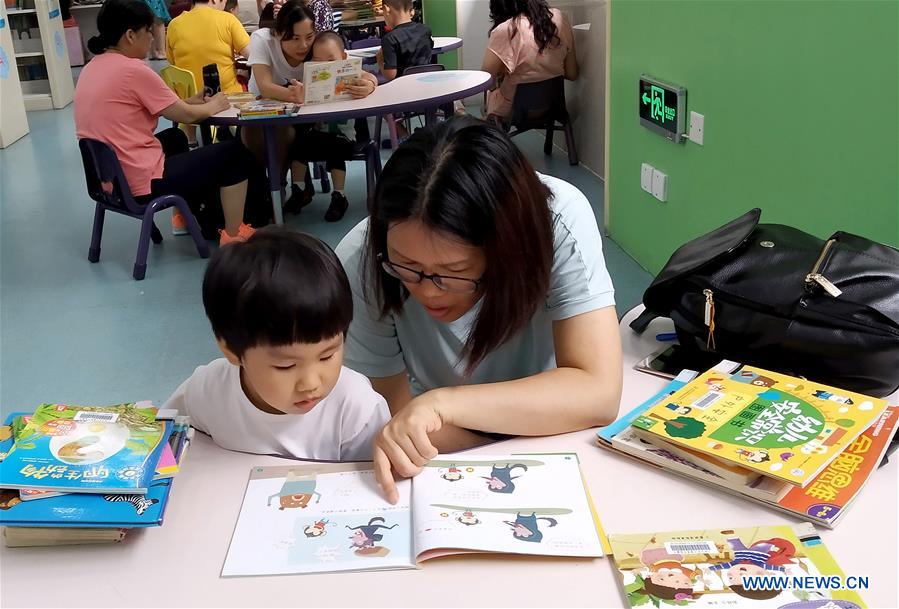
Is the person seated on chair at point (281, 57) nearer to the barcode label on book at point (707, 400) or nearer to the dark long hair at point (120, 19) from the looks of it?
the dark long hair at point (120, 19)

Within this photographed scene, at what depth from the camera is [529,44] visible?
18.0ft

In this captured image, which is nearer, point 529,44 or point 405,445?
point 405,445

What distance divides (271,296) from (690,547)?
25.6 inches

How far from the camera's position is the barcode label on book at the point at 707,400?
1.32 metres

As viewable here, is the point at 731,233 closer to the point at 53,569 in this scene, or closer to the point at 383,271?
the point at 383,271

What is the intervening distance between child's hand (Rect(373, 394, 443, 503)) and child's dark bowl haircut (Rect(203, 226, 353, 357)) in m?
0.17

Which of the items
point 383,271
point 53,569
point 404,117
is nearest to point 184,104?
point 404,117

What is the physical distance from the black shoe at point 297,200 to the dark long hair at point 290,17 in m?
0.90

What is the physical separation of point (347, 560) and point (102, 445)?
412 millimetres

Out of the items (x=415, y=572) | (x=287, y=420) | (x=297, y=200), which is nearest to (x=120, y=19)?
(x=297, y=200)

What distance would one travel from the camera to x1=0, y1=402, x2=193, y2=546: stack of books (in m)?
1.12

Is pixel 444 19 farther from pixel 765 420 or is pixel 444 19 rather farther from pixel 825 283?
pixel 765 420

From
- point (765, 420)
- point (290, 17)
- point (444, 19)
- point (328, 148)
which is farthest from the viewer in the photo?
point (444, 19)

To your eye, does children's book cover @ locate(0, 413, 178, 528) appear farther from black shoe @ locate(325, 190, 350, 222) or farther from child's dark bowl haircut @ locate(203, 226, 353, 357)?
black shoe @ locate(325, 190, 350, 222)
